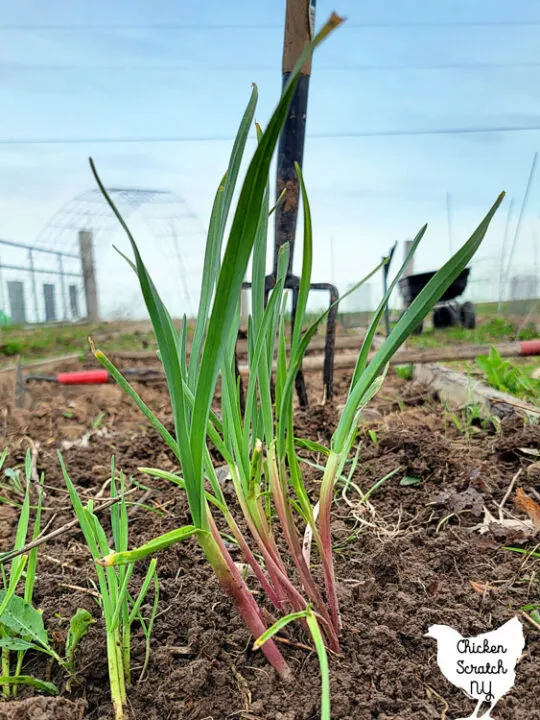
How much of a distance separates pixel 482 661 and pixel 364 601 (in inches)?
8.1

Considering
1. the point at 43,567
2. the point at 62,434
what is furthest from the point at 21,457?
the point at 43,567

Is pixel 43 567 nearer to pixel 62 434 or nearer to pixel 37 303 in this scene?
pixel 62 434

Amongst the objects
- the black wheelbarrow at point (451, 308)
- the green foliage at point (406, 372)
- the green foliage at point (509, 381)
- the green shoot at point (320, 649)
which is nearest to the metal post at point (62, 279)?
the black wheelbarrow at point (451, 308)

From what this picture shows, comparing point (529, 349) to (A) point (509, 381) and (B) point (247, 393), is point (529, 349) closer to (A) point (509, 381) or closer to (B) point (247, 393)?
(A) point (509, 381)

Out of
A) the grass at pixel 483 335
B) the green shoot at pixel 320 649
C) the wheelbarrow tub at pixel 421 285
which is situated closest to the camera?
the green shoot at pixel 320 649

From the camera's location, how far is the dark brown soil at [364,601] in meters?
0.58

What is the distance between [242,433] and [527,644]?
0.44m

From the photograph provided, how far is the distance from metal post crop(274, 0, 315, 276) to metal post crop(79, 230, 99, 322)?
685 cm

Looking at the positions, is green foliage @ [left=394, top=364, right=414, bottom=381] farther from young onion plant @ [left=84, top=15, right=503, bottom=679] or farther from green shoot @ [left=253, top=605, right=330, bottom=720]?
green shoot @ [left=253, top=605, right=330, bottom=720]

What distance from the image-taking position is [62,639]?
0.68 metres

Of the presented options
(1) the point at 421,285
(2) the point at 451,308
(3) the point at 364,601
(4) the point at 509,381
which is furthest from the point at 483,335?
(3) the point at 364,601

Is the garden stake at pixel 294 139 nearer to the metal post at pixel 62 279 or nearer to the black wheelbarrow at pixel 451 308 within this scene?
the black wheelbarrow at pixel 451 308

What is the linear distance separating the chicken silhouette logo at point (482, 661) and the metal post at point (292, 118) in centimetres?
149

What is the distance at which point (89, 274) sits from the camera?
8383 mm
